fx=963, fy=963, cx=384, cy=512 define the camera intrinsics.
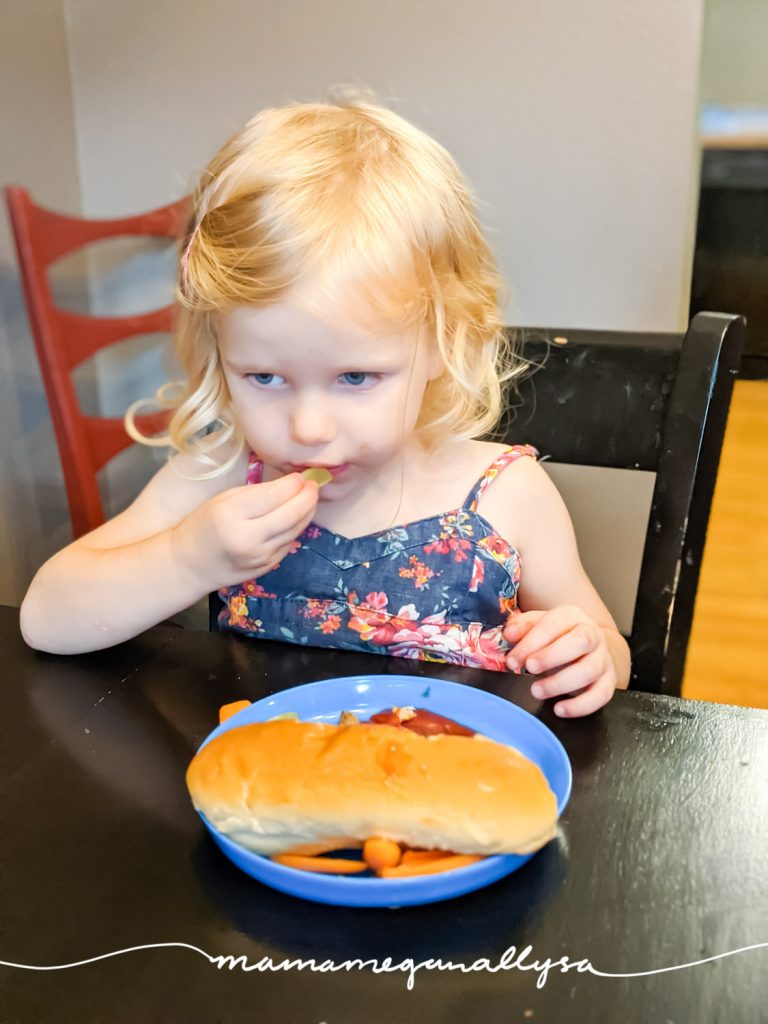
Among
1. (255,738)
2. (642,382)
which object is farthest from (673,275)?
(255,738)

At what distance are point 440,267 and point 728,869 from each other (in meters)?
0.57

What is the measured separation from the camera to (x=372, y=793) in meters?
0.52

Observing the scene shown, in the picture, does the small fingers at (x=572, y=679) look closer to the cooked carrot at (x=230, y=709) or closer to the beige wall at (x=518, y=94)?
the cooked carrot at (x=230, y=709)

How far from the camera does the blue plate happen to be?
498 millimetres

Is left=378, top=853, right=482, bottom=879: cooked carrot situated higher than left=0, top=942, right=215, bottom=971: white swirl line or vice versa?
left=378, top=853, right=482, bottom=879: cooked carrot

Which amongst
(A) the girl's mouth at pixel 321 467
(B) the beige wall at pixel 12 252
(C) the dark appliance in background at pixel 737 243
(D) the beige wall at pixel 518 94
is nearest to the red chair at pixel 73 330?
(B) the beige wall at pixel 12 252

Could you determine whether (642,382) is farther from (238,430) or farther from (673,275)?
(673,275)

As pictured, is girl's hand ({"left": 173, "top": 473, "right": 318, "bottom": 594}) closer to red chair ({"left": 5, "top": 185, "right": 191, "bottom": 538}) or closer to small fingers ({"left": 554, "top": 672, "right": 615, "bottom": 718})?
small fingers ({"left": 554, "top": 672, "right": 615, "bottom": 718})

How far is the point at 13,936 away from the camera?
1.67ft

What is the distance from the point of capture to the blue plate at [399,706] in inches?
19.6

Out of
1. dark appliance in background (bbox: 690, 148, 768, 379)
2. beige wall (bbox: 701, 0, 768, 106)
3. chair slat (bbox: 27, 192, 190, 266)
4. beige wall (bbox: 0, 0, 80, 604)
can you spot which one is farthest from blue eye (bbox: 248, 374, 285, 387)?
dark appliance in background (bbox: 690, 148, 768, 379)

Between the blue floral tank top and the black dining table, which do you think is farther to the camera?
the blue floral tank top

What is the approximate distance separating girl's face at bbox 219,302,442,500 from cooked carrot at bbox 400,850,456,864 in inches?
14.3

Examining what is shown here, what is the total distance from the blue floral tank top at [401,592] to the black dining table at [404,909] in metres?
0.27
